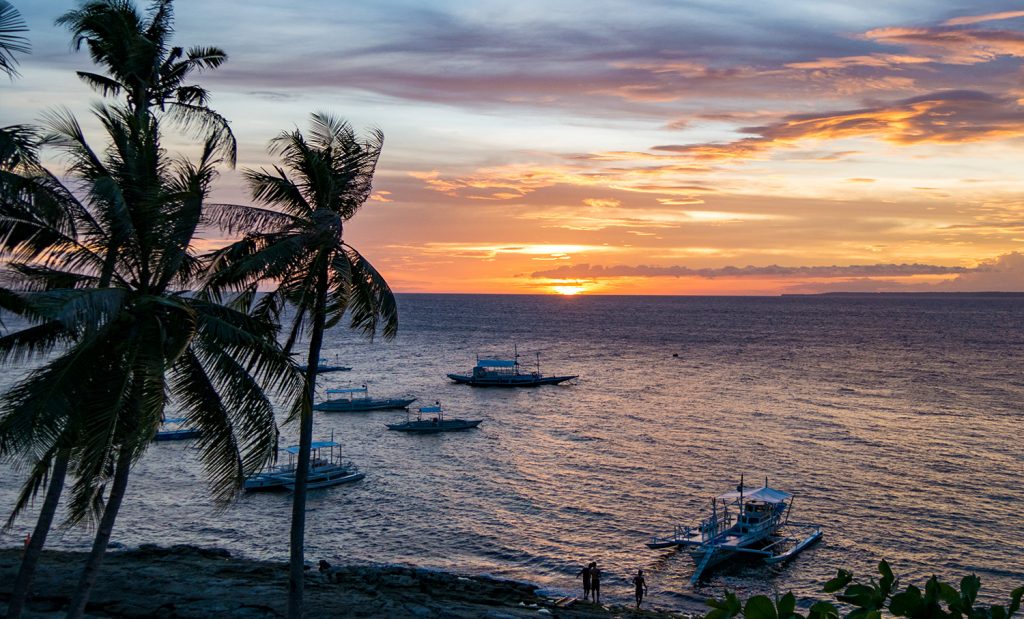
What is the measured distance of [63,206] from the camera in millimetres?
15930

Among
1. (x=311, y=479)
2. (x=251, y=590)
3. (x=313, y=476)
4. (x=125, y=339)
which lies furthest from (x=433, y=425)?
(x=125, y=339)

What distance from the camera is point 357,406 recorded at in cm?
9319

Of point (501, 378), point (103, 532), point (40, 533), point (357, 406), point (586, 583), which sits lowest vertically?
point (586, 583)

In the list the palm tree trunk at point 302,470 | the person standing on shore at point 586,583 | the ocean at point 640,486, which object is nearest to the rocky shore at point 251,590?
the person standing on shore at point 586,583

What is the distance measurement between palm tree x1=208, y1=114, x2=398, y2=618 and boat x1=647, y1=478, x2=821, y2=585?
29.5m

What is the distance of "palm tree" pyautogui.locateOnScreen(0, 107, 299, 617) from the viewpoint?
14.3 m

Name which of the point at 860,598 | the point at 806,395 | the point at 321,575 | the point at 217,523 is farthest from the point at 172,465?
the point at 806,395

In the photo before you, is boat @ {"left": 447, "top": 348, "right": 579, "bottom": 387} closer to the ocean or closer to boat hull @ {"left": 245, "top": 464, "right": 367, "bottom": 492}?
the ocean

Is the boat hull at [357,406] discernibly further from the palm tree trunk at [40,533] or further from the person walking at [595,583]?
the palm tree trunk at [40,533]

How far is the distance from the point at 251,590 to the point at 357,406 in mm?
59998

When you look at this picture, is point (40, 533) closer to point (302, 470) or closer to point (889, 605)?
point (302, 470)

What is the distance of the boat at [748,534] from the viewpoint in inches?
1770

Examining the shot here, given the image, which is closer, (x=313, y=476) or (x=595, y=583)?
(x=595, y=583)

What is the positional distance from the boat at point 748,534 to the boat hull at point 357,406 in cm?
5014
